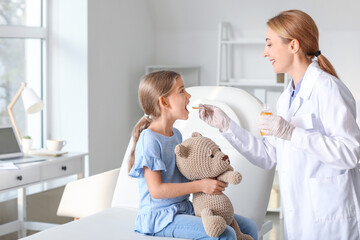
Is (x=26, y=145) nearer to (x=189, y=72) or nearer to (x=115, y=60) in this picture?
(x=115, y=60)

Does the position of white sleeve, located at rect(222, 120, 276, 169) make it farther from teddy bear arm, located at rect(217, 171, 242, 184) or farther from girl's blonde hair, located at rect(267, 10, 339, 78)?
girl's blonde hair, located at rect(267, 10, 339, 78)

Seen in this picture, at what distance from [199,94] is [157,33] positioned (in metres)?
2.47

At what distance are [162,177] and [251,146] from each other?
377 mm

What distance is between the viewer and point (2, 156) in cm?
298

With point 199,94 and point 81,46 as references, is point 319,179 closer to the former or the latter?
point 199,94

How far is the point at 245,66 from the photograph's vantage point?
15.2 feet

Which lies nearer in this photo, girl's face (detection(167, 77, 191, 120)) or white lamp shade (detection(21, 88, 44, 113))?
girl's face (detection(167, 77, 191, 120))

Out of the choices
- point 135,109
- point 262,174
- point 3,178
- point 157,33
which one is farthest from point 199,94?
point 157,33

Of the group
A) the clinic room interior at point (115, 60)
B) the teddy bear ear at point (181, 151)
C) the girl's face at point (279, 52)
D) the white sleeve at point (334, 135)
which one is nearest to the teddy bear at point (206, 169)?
the teddy bear ear at point (181, 151)

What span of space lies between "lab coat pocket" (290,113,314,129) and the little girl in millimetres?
311

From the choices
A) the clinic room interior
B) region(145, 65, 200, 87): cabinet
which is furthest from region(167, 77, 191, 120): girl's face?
region(145, 65, 200, 87): cabinet

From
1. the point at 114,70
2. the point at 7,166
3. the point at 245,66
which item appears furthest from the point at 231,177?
the point at 245,66

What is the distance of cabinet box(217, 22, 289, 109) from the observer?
4.44 metres

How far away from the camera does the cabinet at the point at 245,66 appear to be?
4.41 metres
